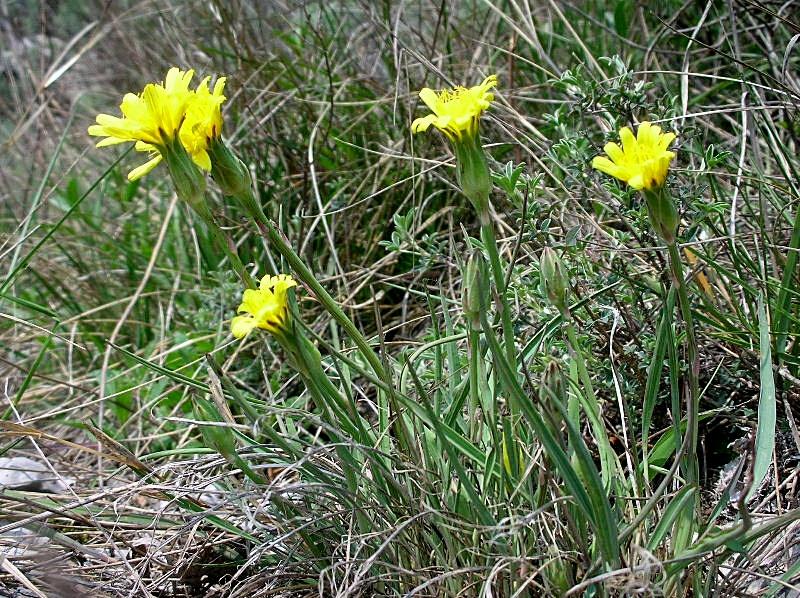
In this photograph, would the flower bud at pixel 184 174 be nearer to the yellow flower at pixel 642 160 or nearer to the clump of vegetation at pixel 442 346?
the clump of vegetation at pixel 442 346

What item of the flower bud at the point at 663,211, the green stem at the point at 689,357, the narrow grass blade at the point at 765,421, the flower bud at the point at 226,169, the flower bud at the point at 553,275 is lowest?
the narrow grass blade at the point at 765,421

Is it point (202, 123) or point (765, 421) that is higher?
point (202, 123)

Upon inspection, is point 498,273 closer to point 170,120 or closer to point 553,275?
point 553,275

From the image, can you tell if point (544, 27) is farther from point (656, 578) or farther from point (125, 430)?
point (656, 578)

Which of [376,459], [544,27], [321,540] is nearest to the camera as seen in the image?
[376,459]

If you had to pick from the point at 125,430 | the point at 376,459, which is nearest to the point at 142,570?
the point at 376,459

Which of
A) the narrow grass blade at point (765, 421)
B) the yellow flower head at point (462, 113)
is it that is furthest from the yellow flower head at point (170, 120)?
the narrow grass blade at point (765, 421)

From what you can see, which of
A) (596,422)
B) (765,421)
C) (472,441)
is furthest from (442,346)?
(765,421)
